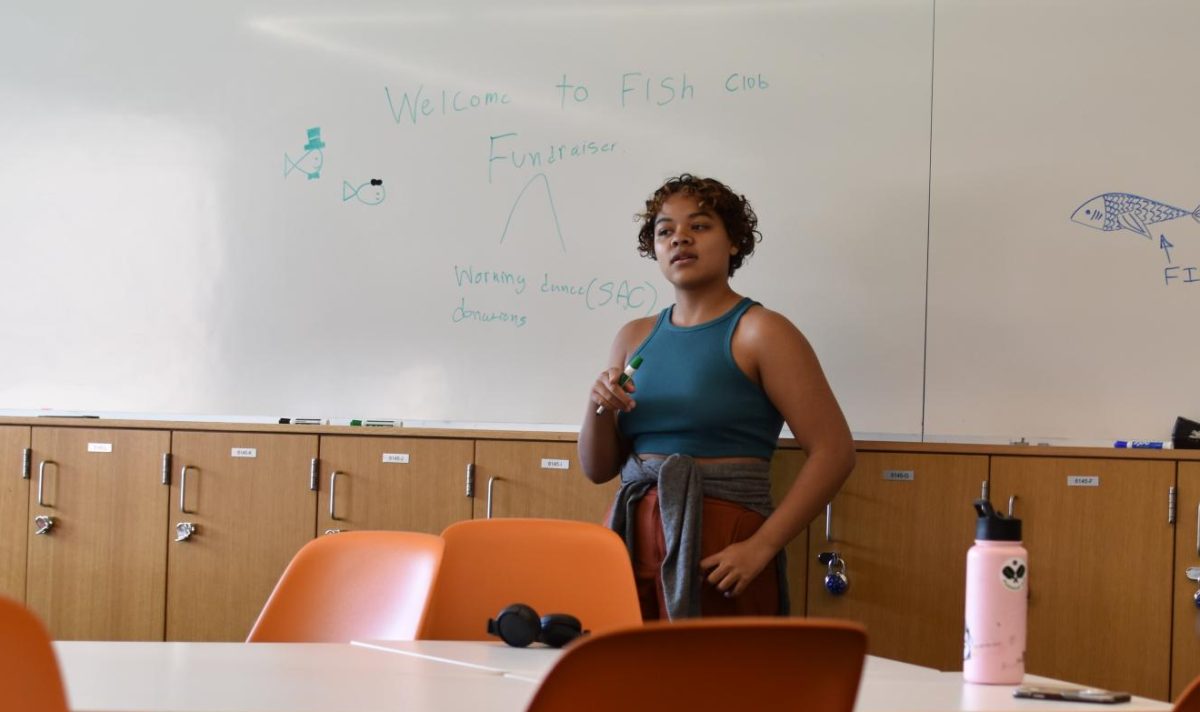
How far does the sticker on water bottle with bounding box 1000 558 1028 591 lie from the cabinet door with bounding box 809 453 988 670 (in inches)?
75.2

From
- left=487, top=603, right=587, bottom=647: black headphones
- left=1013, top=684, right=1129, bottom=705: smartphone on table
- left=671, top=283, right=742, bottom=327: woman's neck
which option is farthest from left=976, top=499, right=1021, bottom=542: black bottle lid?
left=671, top=283, right=742, bottom=327: woman's neck

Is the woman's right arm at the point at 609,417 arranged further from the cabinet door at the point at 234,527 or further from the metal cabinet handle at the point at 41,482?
the metal cabinet handle at the point at 41,482

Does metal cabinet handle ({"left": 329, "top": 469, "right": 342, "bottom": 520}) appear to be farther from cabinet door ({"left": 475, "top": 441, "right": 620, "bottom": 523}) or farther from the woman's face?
the woman's face

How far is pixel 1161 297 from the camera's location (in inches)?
140

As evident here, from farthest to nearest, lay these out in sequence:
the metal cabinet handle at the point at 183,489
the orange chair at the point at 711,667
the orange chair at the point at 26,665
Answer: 1. the metal cabinet handle at the point at 183,489
2. the orange chair at the point at 26,665
3. the orange chair at the point at 711,667

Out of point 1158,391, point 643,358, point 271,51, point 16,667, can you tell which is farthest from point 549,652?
point 271,51

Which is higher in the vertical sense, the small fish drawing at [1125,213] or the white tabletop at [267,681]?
the small fish drawing at [1125,213]

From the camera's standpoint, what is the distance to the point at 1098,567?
3.41 m

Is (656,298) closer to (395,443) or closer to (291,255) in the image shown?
(395,443)

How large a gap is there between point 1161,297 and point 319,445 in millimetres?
2368

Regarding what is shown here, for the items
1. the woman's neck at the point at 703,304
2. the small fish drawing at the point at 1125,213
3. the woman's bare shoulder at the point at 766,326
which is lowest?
the woman's bare shoulder at the point at 766,326

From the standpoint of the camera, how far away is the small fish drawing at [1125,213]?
358 cm

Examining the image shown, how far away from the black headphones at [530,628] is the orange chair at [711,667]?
0.88 metres

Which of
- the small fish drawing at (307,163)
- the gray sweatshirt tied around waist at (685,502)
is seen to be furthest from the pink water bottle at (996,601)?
the small fish drawing at (307,163)
